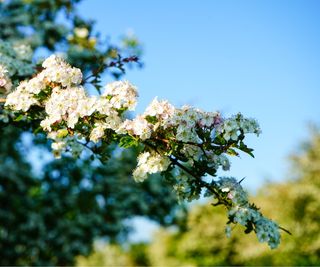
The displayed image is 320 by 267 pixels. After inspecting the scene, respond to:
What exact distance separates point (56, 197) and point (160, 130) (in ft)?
33.2

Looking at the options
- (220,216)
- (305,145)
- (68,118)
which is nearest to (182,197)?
(68,118)

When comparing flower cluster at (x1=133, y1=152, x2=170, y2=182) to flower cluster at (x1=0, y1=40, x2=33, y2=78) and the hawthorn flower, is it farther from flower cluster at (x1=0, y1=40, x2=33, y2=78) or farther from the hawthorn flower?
flower cluster at (x1=0, y1=40, x2=33, y2=78)

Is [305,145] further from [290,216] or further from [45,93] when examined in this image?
[45,93]

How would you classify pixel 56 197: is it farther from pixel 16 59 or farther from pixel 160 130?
pixel 160 130

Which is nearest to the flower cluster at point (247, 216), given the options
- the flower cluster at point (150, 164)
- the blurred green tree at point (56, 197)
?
the flower cluster at point (150, 164)

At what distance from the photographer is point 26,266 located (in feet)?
48.5

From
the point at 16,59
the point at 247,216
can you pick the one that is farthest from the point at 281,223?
the point at 247,216

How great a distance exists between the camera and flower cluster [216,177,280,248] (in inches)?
146

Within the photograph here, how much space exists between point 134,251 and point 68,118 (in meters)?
31.9

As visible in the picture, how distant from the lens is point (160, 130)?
3727 millimetres

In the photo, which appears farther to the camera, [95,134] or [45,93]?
[45,93]

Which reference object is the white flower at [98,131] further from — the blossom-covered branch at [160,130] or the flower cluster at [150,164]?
the flower cluster at [150,164]

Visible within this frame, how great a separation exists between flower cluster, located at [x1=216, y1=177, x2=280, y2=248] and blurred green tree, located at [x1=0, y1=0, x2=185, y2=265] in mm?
5548

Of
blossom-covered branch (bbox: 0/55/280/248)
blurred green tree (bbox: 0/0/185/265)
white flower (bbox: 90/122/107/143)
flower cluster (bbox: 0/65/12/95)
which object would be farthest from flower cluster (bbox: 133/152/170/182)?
blurred green tree (bbox: 0/0/185/265)
